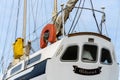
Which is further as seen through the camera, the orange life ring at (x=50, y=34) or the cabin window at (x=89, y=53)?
the orange life ring at (x=50, y=34)

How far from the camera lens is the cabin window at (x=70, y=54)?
1902 cm

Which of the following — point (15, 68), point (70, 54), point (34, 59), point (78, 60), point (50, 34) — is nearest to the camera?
point (78, 60)

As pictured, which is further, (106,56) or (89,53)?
(106,56)

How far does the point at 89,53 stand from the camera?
19219 millimetres

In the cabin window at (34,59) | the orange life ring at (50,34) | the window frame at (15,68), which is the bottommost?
the window frame at (15,68)

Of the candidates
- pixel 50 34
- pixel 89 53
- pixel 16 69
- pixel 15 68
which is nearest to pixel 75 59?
pixel 89 53

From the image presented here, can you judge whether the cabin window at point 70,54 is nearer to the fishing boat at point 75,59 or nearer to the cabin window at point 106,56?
the fishing boat at point 75,59

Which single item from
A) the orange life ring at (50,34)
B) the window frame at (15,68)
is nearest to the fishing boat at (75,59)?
the orange life ring at (50,34)

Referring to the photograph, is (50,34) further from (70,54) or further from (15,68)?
(15,68)

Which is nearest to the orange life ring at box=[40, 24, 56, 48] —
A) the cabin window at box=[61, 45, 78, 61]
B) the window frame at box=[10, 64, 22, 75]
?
the cabin window at box=[61, 45, 78, 61]

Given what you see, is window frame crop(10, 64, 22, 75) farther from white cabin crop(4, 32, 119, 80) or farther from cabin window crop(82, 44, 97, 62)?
cabin window crop(82, 44, 97, 62)

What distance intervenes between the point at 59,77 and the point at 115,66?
8.49 ft

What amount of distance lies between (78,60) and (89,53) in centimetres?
67

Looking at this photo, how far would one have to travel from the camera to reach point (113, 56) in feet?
64.7
